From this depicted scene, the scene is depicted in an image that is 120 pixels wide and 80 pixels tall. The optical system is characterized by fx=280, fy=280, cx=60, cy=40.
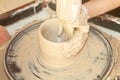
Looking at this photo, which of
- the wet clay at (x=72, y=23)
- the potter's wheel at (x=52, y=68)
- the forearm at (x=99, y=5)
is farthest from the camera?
the forearm at (x=99, y=5)

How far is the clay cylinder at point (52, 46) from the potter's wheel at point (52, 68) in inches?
1.4

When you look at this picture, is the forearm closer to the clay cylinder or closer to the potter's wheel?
the potter's wheel

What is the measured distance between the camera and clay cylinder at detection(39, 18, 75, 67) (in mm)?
1576

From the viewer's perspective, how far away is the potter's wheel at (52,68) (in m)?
1.65

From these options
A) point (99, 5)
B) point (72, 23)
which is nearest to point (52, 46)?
point (72, 23)

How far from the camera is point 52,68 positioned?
167cm

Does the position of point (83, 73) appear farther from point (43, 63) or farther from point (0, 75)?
point (0, 75)

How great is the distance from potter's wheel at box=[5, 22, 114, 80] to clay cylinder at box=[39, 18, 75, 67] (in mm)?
35

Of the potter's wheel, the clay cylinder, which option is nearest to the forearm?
the potter's wheel

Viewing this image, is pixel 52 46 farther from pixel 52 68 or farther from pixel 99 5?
pixel 99 5

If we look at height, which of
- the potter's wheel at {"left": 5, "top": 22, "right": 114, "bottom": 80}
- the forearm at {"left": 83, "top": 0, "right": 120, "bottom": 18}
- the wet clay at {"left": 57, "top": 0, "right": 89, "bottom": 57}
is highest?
the wet clay at {"left": 57, "top": 0, "right": 89, "bottom": 57}

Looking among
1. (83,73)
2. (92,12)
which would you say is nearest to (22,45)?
(83,73)

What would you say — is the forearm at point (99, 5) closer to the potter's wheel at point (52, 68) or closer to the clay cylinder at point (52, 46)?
the potter's wheel at point (52, 68)

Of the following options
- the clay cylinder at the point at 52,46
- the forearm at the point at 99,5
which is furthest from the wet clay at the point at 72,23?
the forearm at the point at 99,5
